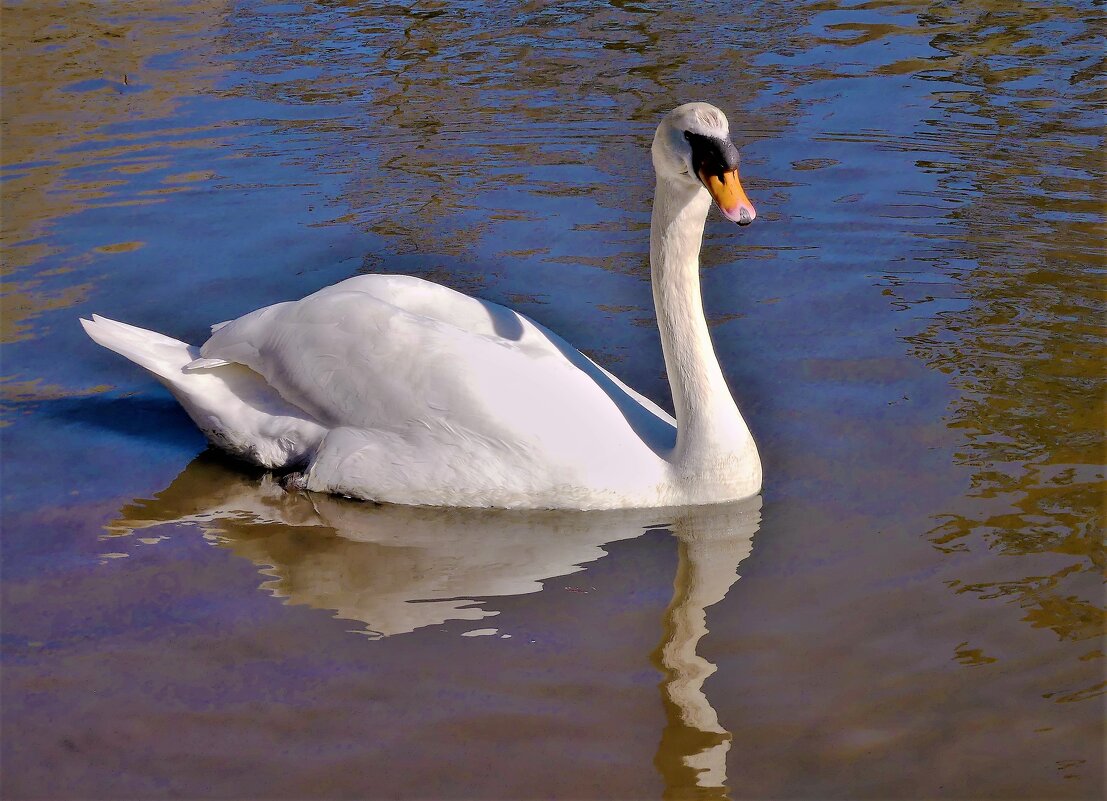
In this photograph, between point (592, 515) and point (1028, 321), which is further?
point (1028, 321)

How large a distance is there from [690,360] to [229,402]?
6.50 feet

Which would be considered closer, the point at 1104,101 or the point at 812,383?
the point at 812,383

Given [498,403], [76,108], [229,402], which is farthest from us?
[76,108]

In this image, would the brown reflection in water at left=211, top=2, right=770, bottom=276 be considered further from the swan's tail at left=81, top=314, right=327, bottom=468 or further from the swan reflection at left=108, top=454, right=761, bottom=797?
the swan reflection at left=108, top=454, right=761, bottom=797

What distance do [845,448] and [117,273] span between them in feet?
14.4

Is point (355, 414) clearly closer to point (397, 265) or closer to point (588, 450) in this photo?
point (588, 450)

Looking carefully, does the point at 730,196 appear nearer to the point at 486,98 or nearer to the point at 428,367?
the point at 428,367

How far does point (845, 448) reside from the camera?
5637 millimetres

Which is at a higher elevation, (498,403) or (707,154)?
(707,154)

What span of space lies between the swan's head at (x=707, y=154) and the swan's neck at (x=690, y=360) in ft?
0.64

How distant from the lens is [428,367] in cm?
523

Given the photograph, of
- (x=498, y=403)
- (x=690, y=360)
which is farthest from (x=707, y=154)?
(x=498, y=403)

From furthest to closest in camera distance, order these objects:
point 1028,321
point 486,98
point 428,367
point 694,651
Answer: point 486,98 < point 1028,321 < point 428,367 < point 694,651

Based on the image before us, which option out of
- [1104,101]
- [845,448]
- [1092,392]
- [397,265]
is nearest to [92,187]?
[397,265]
